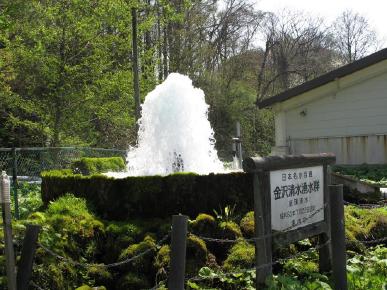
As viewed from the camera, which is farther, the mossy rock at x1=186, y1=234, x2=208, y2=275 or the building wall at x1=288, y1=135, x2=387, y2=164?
the building wall at x1=288, y1=135, x2=387, y2=164

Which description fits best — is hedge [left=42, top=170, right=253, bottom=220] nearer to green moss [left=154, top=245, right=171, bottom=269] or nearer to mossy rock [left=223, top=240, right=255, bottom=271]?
mossy rock [left=223, top=240, right=255, bottom=271]

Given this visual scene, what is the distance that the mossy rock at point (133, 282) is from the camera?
18.3 ft

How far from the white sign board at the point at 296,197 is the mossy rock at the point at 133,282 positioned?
151 centimetres

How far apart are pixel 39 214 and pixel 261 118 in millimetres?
31963

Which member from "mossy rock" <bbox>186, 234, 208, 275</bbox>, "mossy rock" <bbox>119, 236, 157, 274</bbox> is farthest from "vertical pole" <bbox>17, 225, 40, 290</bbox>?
"mossy rock" <bbox>186, 234, 208, 275</bbox>

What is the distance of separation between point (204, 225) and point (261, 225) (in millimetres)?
1344

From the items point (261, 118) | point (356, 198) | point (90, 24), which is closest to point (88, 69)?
point (90, 24)

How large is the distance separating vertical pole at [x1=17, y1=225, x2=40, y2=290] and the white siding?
504 inches

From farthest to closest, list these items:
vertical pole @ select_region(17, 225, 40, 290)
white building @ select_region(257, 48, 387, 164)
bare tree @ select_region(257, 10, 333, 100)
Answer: bare tree @ select_region(257, 10, 333, 100), white building @ select_region(257, 48, 387, 164), vertical pole @ select_region(17, 225, 40, 290)

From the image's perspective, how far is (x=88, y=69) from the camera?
2008 cm

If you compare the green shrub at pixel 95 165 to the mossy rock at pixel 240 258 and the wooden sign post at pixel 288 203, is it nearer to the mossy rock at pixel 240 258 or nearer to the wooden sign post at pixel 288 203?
the mossy rock at pixel 240 258

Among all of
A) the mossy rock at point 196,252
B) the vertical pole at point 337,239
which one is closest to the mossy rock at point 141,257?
the mossy rock at point 196,252

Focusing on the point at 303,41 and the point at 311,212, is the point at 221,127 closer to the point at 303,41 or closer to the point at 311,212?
the point at 303,41

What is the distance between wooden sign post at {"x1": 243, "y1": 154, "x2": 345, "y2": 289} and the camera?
5.09 metres
